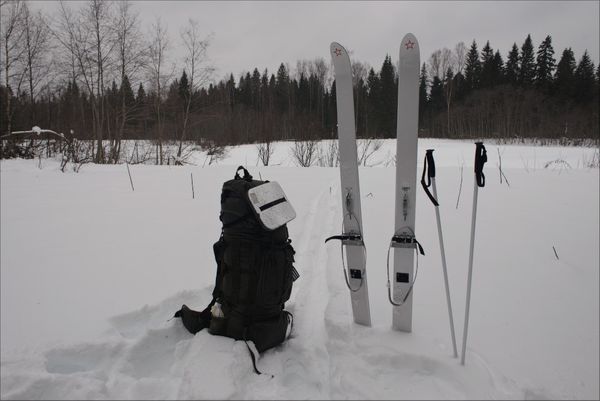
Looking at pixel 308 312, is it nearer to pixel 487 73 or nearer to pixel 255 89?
pixel 487 73

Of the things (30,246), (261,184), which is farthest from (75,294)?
(261,184)

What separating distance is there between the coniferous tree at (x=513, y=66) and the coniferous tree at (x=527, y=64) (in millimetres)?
358

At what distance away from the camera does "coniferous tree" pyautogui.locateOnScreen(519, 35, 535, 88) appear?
34875 mm

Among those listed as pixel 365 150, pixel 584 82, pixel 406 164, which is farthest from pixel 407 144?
pixel 584 82

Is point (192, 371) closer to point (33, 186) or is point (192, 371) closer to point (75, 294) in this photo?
point (75, 294)

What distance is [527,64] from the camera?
3506 cm

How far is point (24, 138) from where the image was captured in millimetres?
11125

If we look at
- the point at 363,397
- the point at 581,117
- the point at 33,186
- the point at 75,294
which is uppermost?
the point at 581,117

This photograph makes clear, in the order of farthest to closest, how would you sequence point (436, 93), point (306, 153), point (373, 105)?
point (436, 93) < point (373, 105) < point (306, 153)

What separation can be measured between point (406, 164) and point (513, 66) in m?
44.0

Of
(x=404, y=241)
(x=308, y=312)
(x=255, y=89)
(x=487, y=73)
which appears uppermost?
(x=255, y=89)

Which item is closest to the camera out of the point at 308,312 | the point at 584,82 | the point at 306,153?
the point at 308,312

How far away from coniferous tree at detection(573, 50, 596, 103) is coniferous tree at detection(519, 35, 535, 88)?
3.94 metres

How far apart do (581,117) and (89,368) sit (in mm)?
33533
